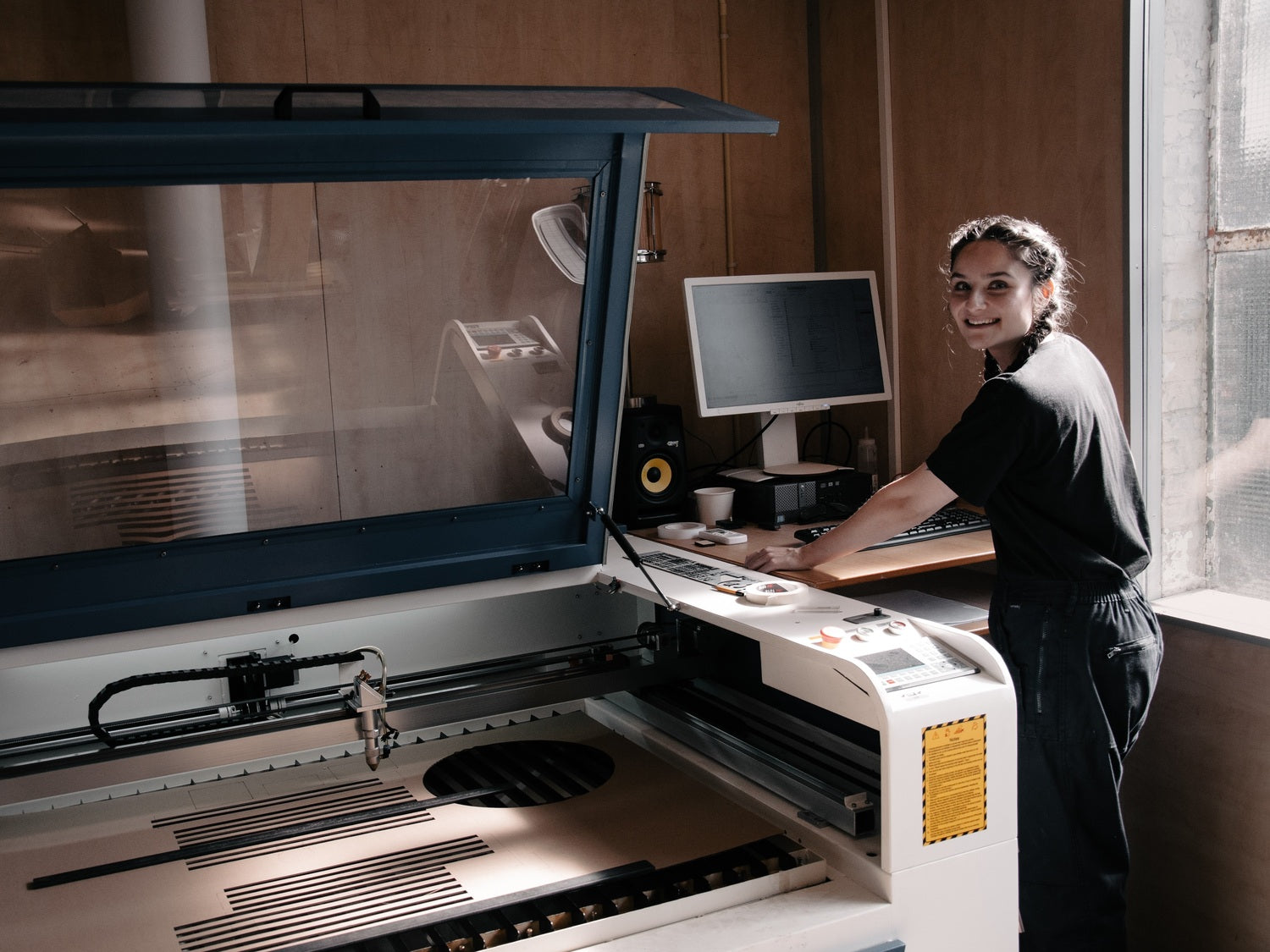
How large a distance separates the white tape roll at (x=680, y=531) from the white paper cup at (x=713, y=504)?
159 mm

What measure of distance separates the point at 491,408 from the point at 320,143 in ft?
1.67

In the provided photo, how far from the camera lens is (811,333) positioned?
2.98 meters

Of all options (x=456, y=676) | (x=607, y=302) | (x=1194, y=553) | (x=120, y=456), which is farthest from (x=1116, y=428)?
(x=120, y=456)

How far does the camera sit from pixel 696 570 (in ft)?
6.96

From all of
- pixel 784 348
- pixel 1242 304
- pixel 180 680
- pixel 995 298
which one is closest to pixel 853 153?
pixel 784 348

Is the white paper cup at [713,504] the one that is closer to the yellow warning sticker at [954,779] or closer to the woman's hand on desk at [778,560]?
the woman's hand on desk at [778,560]

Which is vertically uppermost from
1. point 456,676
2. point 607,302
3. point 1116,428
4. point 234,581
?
point 607,302

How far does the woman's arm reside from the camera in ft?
6.49

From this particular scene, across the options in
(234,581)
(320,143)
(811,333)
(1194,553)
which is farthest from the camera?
(811,333)

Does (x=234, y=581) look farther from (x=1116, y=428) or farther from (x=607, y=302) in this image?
Answer: (x=1116, y=428)

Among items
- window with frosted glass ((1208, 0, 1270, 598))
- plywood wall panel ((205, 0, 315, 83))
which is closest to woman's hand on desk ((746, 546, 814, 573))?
window with frosted glass ((1208, 0, 1270, 598))

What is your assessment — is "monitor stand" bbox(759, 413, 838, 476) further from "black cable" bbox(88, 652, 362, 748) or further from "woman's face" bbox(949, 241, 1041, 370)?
"black cable" bbox(88, 652, 362, 748)

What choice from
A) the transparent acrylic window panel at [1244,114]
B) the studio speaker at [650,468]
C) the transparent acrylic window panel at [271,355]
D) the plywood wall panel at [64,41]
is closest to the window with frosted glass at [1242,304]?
the transparent acrylic window panel at [1244,114]

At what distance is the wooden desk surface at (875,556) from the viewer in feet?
7.41
